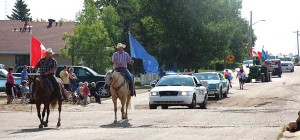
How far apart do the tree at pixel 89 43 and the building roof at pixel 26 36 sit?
2.01 meters

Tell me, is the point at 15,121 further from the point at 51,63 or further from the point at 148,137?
the point at 148,137

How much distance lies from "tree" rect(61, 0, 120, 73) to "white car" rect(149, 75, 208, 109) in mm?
26102

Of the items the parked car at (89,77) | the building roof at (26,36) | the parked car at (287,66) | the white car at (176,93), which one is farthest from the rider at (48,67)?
the parked car at (287,66)

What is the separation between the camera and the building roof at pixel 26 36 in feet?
182

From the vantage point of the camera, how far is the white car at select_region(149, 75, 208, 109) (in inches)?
1067

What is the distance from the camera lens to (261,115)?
21.8 m

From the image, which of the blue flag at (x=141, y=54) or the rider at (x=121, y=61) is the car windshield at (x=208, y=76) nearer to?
the blue flag at (x=141, y=54)

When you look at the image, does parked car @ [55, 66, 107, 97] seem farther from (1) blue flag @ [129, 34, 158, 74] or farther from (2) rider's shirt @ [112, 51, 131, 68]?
(2) rider's shirt @ [112, 51, 131, 68]

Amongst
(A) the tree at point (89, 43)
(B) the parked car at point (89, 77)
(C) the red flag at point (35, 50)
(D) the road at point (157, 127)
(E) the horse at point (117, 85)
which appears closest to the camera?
(D) the road at point (157, 127)

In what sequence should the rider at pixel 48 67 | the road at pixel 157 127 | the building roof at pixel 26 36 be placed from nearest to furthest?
the road at pixel 157 127
the rider at pixel 48 67
the building roof at pixel 26 36

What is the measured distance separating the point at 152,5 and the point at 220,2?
6.01 m

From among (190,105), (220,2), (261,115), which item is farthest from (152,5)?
(261,115)

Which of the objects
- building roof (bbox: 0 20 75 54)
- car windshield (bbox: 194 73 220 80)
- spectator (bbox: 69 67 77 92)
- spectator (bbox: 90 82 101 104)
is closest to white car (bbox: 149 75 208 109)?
spectator (bbox: 90 82 101 104)

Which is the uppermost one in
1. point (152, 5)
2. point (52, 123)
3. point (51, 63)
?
point (152, 5)
